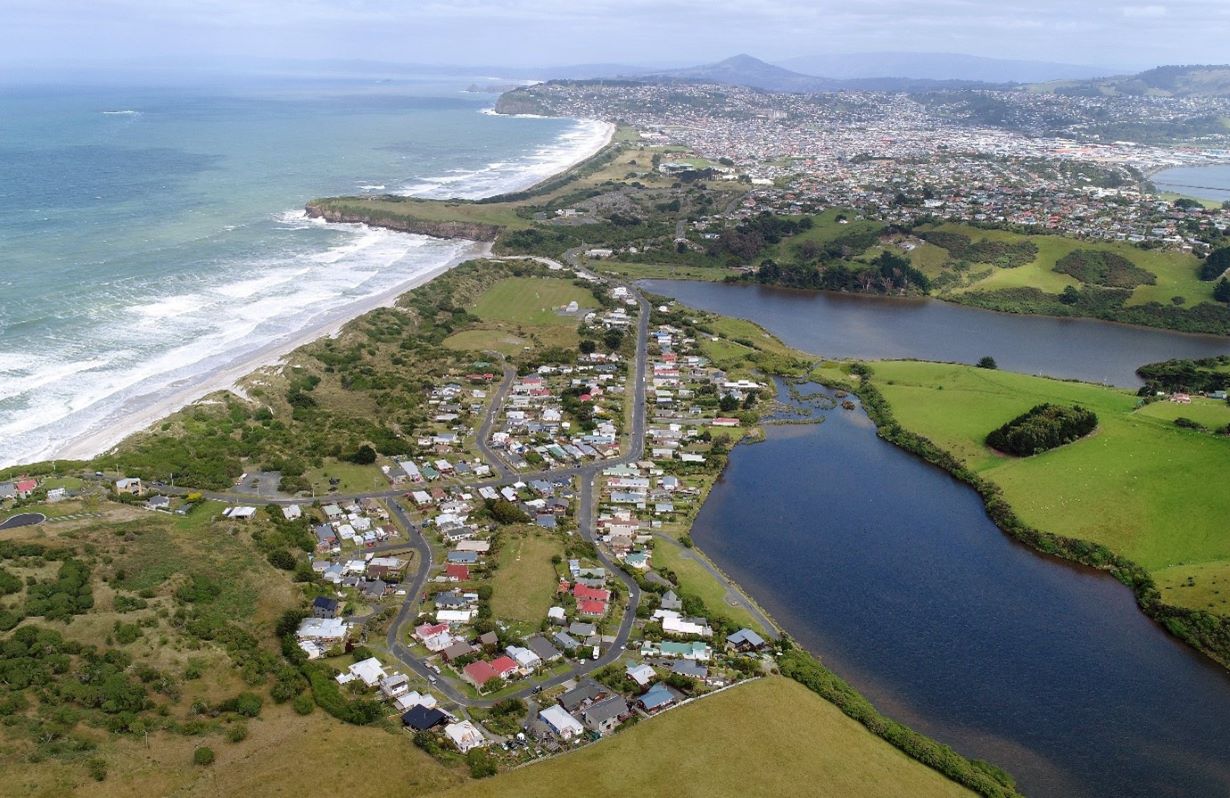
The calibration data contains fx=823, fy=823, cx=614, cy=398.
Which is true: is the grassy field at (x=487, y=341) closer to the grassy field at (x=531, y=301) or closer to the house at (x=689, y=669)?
the grassy field at (x=531, y=301)

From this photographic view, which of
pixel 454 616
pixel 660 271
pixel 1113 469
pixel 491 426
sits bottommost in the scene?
pixel 454 616

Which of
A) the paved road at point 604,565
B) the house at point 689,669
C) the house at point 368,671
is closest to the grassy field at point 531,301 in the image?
the paved road at point 604,565

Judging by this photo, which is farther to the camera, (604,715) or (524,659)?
(524,659)

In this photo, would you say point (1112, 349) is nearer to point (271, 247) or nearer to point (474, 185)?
point (271, 247)

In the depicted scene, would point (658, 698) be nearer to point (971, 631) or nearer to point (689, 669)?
point (689, 669)

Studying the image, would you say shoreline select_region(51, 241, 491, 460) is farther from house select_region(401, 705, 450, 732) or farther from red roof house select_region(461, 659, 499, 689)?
house select_region(401, 705, 450, 732)

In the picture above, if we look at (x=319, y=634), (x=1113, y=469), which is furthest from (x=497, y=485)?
(x=1113, y=469)

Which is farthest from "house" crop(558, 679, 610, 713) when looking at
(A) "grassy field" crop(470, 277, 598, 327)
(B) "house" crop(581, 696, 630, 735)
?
(A) "grassy field" crop(470, 277, 598, 327)

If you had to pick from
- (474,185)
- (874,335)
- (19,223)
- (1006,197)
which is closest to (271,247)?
(19,223)
